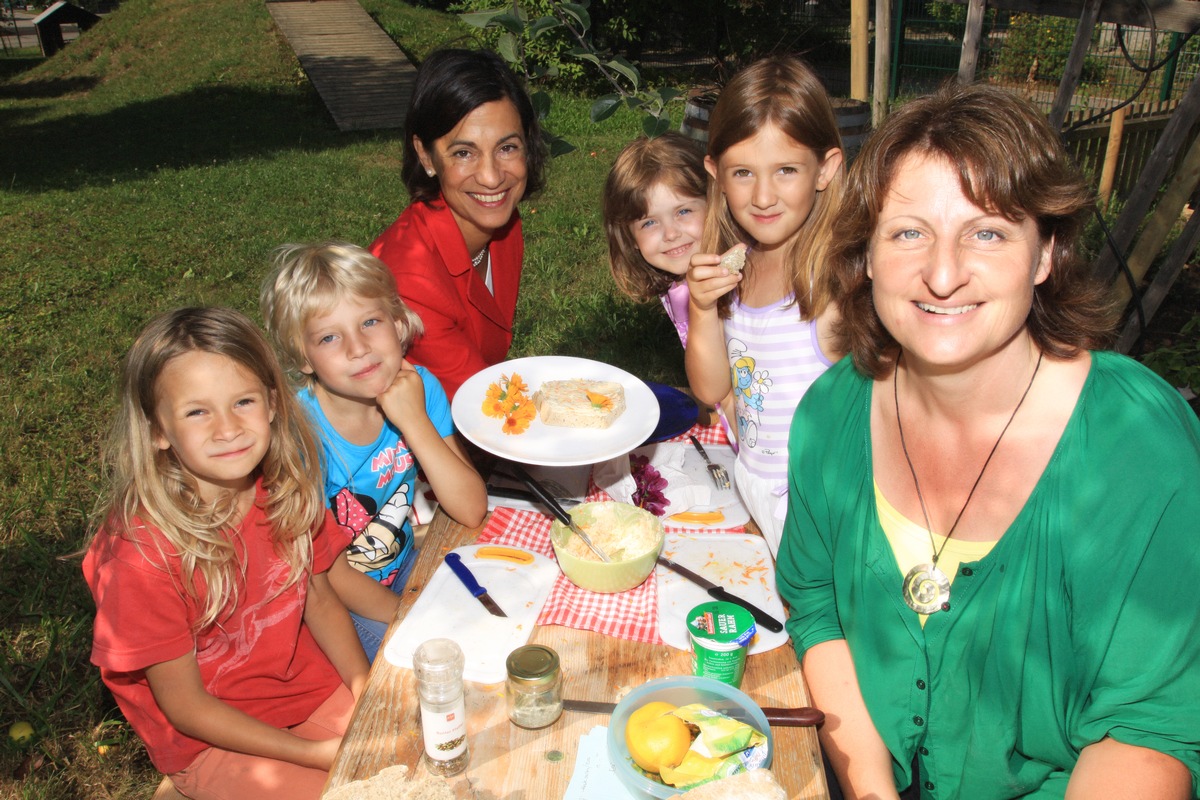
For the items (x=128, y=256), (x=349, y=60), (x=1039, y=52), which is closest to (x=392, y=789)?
(x=128, y=256)

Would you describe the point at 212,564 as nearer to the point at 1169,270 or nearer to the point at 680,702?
the point at 680,702

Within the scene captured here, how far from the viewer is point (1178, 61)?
928 centimetres

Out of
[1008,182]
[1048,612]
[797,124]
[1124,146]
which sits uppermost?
[1008,182]

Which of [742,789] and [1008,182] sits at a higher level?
[1008,182]

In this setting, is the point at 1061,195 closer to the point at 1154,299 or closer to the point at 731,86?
the point at 731,86

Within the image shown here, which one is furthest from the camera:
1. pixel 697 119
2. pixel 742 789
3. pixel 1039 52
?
pixel 1039 52

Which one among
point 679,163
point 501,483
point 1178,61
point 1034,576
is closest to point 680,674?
point 1034,576

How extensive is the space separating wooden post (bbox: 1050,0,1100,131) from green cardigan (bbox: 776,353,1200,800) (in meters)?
3.06

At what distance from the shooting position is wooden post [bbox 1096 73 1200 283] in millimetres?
4375

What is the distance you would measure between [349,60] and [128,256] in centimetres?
1111

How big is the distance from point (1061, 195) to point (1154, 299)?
3.96m

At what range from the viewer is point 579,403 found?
2645mm

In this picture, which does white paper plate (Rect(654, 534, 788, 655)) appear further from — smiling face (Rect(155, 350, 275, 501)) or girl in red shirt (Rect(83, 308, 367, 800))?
smiling face (Rect(155, 350, 275, 501))

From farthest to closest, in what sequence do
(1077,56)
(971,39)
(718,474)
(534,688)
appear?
(971,39) < (1077,56) < (718,474) < (534,688)
